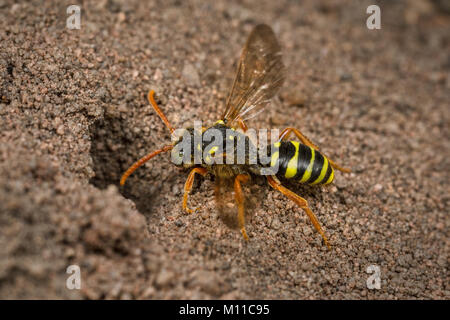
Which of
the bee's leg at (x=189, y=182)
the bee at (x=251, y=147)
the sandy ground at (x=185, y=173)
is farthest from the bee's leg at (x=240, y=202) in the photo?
the bee's leg at (x=189, y=182)

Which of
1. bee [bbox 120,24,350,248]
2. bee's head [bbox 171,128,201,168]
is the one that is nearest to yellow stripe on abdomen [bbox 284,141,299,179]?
bee [bbox 120,24,350,248]

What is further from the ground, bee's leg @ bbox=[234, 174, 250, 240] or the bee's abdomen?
the bee's abdomen

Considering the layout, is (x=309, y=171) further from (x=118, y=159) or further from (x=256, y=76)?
(x=118, y=159)

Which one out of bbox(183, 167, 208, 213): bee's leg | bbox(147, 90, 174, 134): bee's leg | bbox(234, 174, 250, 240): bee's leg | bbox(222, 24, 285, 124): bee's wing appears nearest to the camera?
bbox(234, 174, 250, 240): bee's leg

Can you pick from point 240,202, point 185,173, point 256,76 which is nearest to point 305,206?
point 240,202

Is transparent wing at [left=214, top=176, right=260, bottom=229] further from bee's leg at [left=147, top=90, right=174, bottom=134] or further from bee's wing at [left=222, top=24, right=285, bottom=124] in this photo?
bee's wing at [left=222, top=24, right=285, bottom=124]

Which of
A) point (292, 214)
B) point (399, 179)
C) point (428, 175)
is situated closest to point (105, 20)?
point (292, 214)

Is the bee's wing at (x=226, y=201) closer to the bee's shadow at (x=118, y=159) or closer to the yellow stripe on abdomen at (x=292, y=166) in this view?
the yellow stripe on abdomen at (x=292, y=166)

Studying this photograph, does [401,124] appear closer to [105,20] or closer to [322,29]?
[322,29]

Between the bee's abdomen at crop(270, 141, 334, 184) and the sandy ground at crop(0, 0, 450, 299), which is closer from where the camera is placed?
the sandy ground at crop(0, 0, 450, 299)
